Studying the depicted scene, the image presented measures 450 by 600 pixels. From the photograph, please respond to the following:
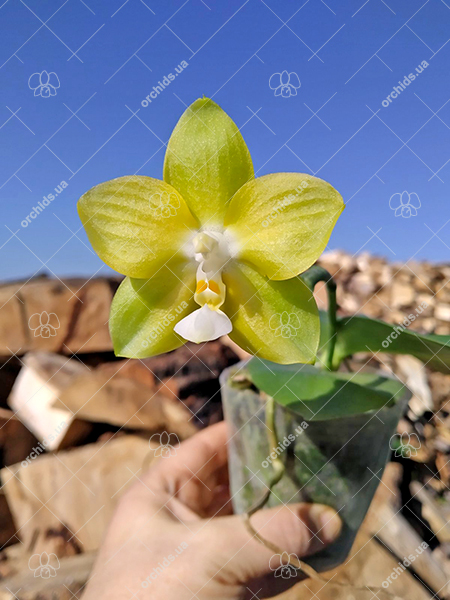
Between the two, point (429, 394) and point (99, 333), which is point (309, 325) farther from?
point (99, 333)

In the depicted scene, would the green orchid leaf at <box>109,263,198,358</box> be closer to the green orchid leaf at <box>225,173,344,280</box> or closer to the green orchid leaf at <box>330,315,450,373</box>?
the green orchid leaf at <box>225,173,344,280</box>

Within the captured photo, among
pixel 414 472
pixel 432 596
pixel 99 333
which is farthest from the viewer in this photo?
pixel 99 333

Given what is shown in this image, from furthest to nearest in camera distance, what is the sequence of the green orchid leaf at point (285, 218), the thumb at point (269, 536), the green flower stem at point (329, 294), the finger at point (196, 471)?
the finger at point (196, 471)
the thumb at point (269, 536)
the green flower stem at point (329, 294)
the green orchid leaf at point (285, 218)

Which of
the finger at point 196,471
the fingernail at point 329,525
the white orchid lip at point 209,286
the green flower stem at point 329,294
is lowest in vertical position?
the finger at point 196,471

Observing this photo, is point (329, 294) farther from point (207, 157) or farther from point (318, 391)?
point (207, 157)

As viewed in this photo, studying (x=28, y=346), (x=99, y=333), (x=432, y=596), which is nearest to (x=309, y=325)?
(x=432, y=596)

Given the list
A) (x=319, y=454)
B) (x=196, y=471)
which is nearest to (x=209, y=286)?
(x=319, y=454)

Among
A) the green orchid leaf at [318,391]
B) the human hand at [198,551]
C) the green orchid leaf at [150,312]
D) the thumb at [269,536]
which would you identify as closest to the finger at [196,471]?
the human hand at [198,551]

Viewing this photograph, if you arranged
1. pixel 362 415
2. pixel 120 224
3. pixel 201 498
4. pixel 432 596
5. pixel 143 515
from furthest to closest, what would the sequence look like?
1. pixel 432 596
2. pixel 201 498
3. pixel 143 515
4. pixel 362 415
5. pixel 120 224

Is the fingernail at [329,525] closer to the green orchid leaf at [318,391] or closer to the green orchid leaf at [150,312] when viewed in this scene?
the green orchid leaf at [318,391]
